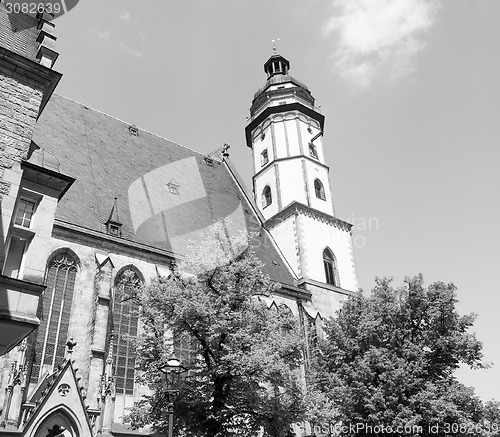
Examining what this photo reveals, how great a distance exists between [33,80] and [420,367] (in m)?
13.9

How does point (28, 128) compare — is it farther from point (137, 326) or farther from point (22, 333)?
point (137, 326)

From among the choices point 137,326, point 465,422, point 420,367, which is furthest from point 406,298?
point 137,326

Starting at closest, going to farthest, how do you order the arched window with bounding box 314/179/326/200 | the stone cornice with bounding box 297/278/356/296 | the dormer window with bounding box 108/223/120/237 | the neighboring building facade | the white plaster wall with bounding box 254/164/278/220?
the neighboring building facade
the dormer window with bounding box 108/223/120/237
the stone cornice with bounding box 297/278/356/296
the white plaster wall with bounding box 254/164/278/220
the arched window with bounding box 314/179/326/200

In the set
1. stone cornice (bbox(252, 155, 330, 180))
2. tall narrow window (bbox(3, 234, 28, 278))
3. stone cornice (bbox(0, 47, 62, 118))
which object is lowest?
tall narrow window (bbox(3, 234, 28, 278))

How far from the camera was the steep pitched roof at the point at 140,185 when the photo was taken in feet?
68.3

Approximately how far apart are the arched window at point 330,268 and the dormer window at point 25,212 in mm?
18430

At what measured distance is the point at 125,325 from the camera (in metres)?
17.9

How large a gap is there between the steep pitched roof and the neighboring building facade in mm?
78

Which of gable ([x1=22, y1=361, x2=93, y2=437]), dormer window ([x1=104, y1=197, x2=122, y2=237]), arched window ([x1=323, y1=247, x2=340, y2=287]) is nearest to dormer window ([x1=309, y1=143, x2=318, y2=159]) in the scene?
arched window ([x1=323, y1=247, x2=340, y2=287])

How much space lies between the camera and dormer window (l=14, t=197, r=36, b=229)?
10.0 meters

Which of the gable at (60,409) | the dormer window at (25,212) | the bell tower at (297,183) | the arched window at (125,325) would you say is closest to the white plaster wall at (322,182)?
the bell tower at (297,183)

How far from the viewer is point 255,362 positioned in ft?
39.9

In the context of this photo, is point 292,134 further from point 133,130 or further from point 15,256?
point 15,256

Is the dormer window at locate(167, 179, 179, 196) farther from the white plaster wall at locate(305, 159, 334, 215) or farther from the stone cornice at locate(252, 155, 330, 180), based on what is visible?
the white plaster wall at locate(305, 159, 334, 215)
